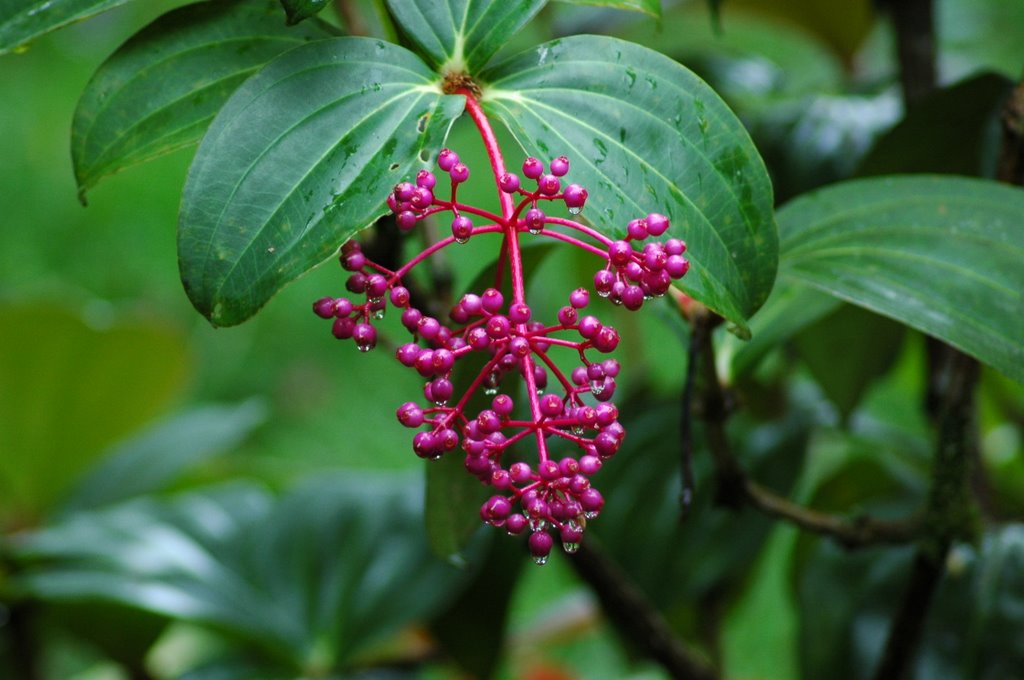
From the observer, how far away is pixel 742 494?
64 centimetres

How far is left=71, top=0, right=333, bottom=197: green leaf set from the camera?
0.46 meters

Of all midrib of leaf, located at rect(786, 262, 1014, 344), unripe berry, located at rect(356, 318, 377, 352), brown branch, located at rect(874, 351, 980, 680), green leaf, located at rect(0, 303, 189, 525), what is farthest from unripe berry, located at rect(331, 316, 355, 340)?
green leaf, located at rect(0, 303, 189, 525)

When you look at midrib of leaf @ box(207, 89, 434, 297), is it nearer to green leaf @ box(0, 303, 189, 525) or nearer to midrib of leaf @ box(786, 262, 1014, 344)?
midrib of leaf @ box(786, 262, 1014, 344)

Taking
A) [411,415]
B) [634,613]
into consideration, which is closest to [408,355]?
[411,415]

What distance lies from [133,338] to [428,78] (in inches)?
30.1

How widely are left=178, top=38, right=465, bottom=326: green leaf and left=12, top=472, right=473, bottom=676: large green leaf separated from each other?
0.51 m

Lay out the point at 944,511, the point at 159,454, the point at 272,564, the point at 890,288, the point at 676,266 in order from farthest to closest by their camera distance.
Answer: the point at 159,454 → the point at 272,564 → the point at 944,511 → the point at 890,288 → the point at 676,266

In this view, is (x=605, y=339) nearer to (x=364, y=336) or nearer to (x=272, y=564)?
(x=364, y=336)

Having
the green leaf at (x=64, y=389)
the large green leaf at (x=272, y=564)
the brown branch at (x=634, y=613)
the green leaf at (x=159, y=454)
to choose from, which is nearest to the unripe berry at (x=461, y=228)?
the brown branch at (x=634, y=613)

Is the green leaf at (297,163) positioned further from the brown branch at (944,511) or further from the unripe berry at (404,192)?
the brown branch at (944,511)

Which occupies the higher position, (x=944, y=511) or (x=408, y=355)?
(x=408, y=355)

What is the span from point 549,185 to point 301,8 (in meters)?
0.13

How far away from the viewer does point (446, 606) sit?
0.86 metres

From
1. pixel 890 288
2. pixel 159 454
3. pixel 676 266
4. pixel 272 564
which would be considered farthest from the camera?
pixel 159 454
